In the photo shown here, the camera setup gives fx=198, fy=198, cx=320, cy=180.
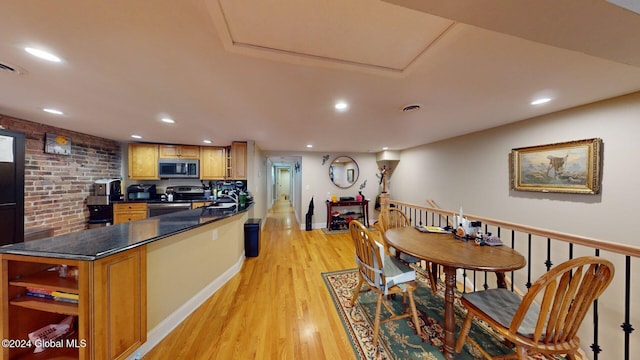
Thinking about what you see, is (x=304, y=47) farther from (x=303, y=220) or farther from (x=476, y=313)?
(x=303, y=220)

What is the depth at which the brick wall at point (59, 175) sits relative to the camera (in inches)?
110

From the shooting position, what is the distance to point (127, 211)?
397 centimetres

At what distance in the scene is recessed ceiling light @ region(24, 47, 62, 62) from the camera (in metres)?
1.21

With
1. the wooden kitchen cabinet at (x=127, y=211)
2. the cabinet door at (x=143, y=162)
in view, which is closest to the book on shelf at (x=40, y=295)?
the wooden kitchen cabinet at (x=127, y=211)

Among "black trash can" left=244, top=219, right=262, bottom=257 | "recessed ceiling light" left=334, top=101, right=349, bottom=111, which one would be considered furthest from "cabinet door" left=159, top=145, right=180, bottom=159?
"recessed ceiling light" left=334, top=101, right=349, bottom=111

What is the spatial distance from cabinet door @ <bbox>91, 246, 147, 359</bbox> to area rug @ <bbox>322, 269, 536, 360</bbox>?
165cm

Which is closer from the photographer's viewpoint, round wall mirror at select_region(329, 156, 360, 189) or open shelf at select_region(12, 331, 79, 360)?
open shelf at select_region(12, 331, 79, 360)

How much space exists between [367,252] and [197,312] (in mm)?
1842

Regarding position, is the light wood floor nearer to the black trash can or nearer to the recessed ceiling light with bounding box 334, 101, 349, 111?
the black trash can

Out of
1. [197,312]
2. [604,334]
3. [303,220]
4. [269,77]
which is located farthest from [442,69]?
[303,220]

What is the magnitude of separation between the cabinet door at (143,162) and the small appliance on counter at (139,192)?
8.0 inches

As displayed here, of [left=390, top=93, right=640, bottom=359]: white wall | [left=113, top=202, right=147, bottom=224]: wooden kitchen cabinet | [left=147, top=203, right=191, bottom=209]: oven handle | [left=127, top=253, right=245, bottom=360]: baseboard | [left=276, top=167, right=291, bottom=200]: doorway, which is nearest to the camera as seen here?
[left=127, top=253, right=245, bottom=360]: baseboard

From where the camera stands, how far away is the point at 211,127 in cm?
304

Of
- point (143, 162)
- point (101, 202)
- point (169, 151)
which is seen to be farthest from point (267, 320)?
point (143, 162)
